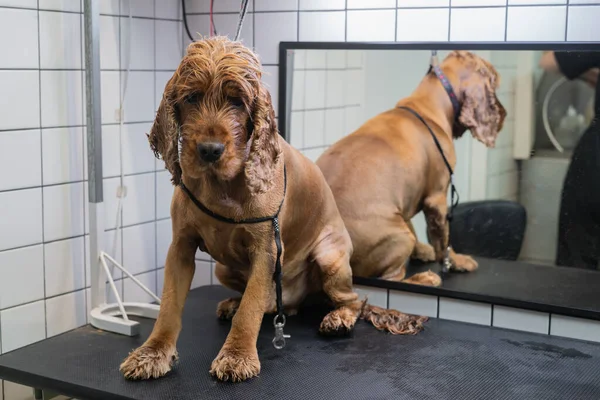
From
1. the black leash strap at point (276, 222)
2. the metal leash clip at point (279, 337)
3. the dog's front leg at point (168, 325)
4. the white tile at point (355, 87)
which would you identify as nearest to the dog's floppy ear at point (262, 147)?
the black leash strap at point (276, 222)

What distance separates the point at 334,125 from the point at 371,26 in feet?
1.10

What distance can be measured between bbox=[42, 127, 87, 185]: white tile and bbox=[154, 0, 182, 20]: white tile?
0.54 meters

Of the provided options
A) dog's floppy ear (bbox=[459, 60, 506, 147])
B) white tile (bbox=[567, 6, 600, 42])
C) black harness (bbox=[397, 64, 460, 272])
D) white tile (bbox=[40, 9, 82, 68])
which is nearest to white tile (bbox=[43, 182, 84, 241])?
white tile (bbox=[40, 9, 82, 68])

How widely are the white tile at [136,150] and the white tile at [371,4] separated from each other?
0.77 metres

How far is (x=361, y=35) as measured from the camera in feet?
7.74

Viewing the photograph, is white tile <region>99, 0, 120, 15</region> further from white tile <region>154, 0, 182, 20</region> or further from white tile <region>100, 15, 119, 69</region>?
white tile <region>154, 0, 182, 20</region>

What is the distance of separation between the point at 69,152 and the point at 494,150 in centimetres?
125

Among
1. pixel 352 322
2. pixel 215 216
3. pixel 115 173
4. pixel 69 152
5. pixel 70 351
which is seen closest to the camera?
pixel 215 216

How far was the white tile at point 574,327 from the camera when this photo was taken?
2.12m

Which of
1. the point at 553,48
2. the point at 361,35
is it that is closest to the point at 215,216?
the point at 361,35

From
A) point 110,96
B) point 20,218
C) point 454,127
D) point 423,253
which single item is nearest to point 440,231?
point 423,253

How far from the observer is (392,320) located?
217cm

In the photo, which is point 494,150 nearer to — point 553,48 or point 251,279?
point 553,48

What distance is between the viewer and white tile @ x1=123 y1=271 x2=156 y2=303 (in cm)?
253
